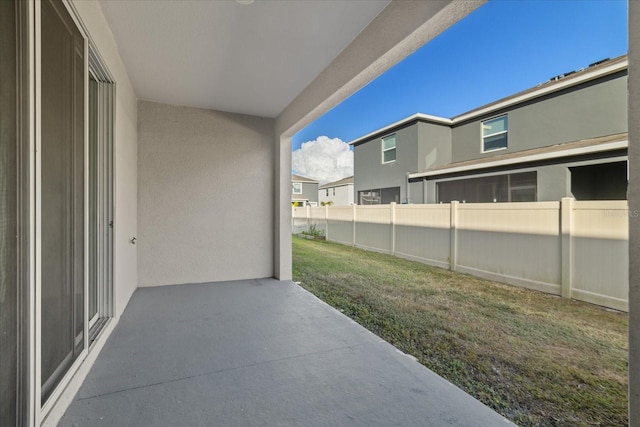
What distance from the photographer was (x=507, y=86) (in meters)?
7.71

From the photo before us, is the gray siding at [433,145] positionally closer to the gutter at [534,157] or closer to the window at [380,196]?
the gutter at [534,157]

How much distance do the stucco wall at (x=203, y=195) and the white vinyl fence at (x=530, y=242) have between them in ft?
11.8

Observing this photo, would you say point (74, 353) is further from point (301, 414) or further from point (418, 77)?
point (418, 77)

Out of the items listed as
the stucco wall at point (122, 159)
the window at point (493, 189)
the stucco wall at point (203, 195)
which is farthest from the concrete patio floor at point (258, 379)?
the window at point (493, 189)

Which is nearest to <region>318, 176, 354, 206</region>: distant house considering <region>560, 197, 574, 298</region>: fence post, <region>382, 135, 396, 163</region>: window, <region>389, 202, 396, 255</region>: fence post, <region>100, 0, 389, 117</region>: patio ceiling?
<region>382, 135, 396, 163</region>: window

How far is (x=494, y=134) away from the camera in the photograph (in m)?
8.31

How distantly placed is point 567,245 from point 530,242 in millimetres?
528

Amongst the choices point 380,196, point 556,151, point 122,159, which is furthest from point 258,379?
point 380,196

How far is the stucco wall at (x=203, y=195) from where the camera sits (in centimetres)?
430

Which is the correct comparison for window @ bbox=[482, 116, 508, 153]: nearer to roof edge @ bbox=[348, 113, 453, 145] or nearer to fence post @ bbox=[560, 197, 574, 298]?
roof edge @ bbox=[348, 113, 453, 145]

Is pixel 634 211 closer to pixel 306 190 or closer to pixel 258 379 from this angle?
pixel 258 379

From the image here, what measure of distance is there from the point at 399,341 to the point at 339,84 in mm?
2603

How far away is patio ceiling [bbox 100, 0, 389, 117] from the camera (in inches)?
91.6

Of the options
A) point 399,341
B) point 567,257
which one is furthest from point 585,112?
point 399,341
